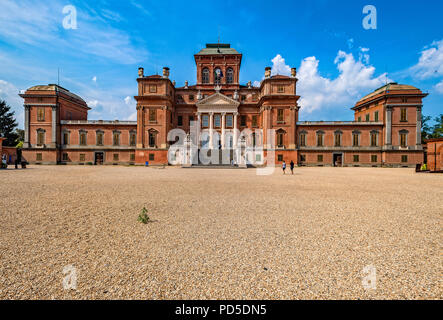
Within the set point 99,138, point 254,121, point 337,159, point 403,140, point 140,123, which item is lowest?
point 337,159

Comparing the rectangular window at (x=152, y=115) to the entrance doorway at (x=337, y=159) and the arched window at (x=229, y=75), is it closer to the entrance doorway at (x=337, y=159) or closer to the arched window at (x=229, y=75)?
the arched window at (x=229, y=75)

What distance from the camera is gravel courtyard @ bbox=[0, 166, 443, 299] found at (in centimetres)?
302

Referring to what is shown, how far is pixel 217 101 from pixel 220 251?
120 feet

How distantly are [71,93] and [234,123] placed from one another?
1375 inches

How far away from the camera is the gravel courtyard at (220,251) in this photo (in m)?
3.02

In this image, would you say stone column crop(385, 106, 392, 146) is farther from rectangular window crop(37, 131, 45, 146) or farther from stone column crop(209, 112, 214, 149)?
rectangular window crop(37, 131, 45, 146)

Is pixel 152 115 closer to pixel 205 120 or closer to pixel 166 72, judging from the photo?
pixel 166 72

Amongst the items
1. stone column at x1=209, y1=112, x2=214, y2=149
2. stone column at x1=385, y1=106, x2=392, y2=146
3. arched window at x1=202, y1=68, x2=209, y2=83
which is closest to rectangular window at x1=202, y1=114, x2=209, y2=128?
stone column at x1=209, y1=112, x2=214, y2=149

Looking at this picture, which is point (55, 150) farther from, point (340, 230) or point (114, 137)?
point (340, 230)

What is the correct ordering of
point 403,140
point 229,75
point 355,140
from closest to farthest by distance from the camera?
point 403,140 → point 355,140 → point 229,75

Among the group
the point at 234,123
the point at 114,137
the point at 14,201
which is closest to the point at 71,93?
the point at 114,137

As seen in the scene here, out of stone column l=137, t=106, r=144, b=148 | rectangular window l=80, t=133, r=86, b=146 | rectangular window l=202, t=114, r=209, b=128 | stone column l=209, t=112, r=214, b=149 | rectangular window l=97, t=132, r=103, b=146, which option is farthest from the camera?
rectangular window l=202, t=114, r=209, b=128

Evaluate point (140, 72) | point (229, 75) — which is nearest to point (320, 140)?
point (229, 75)

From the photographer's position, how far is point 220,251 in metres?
4.23
